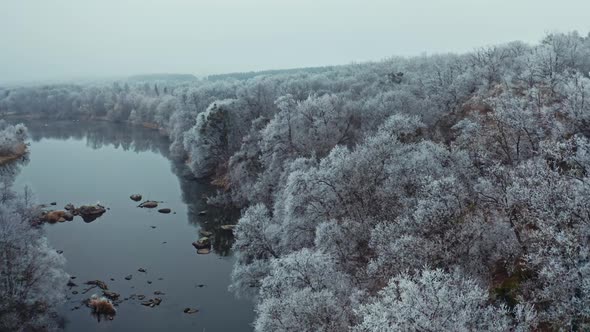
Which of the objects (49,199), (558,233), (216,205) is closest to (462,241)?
(558,233)

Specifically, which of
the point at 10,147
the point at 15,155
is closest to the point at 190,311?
the point at 10,147

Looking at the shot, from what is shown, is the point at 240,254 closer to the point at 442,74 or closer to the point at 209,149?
the point at 209,149

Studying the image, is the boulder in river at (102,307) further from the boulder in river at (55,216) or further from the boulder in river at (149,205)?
the boulder in river at (149,205)

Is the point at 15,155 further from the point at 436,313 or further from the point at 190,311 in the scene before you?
the point at 436,313

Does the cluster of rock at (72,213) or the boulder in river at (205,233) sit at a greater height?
the cluster of rock at (72,213)

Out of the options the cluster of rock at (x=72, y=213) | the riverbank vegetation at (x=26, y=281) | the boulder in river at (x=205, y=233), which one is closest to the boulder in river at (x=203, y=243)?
the boulder in river at (x=205, y=233)

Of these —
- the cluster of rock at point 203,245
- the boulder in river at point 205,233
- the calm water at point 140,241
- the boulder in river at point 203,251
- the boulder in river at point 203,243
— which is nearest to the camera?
the calm water at point 140,241
